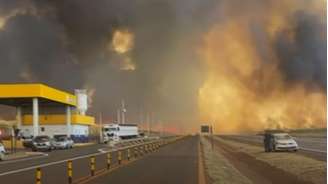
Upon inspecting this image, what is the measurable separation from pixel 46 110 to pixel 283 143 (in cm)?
7793

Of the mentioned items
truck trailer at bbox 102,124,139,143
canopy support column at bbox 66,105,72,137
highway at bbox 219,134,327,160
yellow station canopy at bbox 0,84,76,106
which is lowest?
highway at bbox 219,134,327,160

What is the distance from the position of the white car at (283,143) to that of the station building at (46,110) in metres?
51.5

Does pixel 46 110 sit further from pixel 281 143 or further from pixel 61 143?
pixel 281 143

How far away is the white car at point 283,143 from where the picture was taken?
195 ft

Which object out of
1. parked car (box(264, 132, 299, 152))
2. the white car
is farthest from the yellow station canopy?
the white car

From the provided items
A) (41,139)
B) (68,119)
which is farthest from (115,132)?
(41,139)

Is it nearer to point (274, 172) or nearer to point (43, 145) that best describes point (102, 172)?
point (274, 172)

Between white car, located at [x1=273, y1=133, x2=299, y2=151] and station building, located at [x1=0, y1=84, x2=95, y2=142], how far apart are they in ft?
169

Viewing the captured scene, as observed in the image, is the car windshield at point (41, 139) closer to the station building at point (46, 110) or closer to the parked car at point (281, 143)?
the station building at point (46, 110)

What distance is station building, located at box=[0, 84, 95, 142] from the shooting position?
10212 centimetres

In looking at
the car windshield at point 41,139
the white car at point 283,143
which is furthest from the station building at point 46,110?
the white car at point 283,143

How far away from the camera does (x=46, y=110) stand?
129 m

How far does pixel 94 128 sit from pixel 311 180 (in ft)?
479

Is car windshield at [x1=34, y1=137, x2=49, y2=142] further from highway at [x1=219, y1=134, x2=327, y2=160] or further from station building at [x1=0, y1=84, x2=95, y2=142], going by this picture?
highway at [x1=219, y1=134, x2=327, y2=160]
